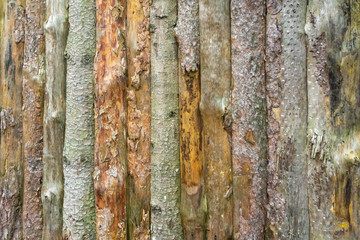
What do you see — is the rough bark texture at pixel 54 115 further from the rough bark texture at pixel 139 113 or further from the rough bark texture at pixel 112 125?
the rough bark texture at pixel 139 113

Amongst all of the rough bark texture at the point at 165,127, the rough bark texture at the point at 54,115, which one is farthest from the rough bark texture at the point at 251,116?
the rough bark texture at the point at 54,115

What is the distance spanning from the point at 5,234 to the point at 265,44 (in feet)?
Result: 7.84

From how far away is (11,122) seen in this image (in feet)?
7.57

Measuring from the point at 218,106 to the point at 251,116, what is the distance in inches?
8.1

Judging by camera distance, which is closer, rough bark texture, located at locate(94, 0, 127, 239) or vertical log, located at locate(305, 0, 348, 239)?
vertical log, located at locate(305, 0, 348, 239)

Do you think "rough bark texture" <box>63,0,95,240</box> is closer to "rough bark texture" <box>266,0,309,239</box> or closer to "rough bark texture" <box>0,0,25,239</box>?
"rough bark texture" <box>0,0,25,239</box>

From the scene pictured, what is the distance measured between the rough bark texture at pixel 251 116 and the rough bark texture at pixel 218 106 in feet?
0.22

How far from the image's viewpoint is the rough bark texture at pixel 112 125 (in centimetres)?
195

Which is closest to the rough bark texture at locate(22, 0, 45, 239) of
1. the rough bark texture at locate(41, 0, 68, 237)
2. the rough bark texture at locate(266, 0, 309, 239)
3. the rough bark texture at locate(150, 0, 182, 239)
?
the rough bark texture at locate(41, 0, 68, 237)

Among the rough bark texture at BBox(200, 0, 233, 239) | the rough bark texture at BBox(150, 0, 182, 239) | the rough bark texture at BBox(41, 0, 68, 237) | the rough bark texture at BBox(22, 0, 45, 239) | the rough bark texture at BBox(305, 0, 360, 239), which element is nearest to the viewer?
the rough bark texture at BBox(305, 0, 360, 239)

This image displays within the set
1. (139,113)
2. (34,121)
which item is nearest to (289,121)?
(139,113)

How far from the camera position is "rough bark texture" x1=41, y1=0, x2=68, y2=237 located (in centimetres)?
211

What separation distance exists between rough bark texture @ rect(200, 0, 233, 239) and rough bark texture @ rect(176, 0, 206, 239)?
5cm

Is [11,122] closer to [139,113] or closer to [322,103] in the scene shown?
[139,113]
